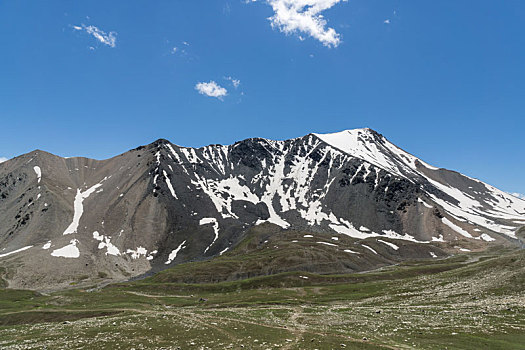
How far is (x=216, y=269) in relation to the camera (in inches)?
5871

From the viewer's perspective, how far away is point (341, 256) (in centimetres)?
16038

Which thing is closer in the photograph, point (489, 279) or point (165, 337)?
point (165, 337)

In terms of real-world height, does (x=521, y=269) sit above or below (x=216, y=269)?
above

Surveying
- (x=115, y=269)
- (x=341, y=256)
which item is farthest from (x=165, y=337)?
(x=115, y=269)

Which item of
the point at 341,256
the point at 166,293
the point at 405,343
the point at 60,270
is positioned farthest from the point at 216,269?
the point at 405,343

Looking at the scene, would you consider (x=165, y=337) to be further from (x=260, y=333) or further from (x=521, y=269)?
(x=521, y=269)

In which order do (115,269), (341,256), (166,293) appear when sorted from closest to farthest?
(166,293), (341,256), (115,269)

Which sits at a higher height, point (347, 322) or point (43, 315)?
point (347, 322)

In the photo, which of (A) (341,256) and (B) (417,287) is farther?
(A) (341,256)

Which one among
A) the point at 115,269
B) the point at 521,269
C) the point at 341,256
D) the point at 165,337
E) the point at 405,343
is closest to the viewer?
the point at 405,343

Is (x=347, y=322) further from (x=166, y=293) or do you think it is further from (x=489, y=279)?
(x=166, y=293)

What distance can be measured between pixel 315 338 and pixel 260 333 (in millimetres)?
7423

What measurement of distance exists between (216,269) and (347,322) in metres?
111

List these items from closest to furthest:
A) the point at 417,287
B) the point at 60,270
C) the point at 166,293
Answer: the point at 417,287 → the point at 166,293 → the point at 60,270
